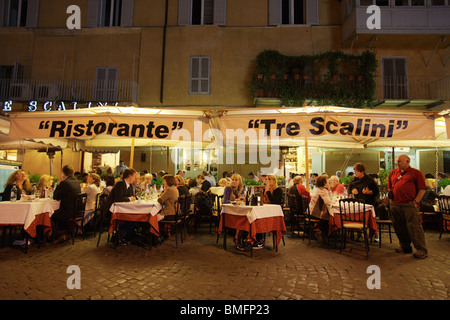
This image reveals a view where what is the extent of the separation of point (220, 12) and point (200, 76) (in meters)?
3.58

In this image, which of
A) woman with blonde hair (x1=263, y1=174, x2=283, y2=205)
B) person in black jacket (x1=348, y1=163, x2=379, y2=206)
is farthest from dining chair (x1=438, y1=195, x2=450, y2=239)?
woman with blonde hair (x1=263, y1=174, x2=283, y2=205)

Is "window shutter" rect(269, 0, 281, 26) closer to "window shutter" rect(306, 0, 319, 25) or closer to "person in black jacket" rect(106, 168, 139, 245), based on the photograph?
"window shutter" rect(306, 0, 319, 25)

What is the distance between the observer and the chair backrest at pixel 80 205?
19.4ft

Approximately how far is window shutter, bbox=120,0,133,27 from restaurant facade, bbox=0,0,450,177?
0.05 metres

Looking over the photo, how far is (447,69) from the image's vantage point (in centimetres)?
1391

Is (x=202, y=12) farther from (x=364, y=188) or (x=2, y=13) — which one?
(x=364, y=188)

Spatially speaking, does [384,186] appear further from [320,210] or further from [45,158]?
[45,158]

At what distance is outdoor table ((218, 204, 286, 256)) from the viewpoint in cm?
518

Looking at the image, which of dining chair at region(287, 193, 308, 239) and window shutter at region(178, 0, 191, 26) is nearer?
dining chair at region(287, 193, 308, 239)

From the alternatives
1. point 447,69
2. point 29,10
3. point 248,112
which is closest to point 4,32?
point 29,10

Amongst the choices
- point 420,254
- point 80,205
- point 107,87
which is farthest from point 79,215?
point 107,87

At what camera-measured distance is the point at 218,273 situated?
13.8 feet

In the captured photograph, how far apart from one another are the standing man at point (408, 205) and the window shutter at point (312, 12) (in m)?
11.7
